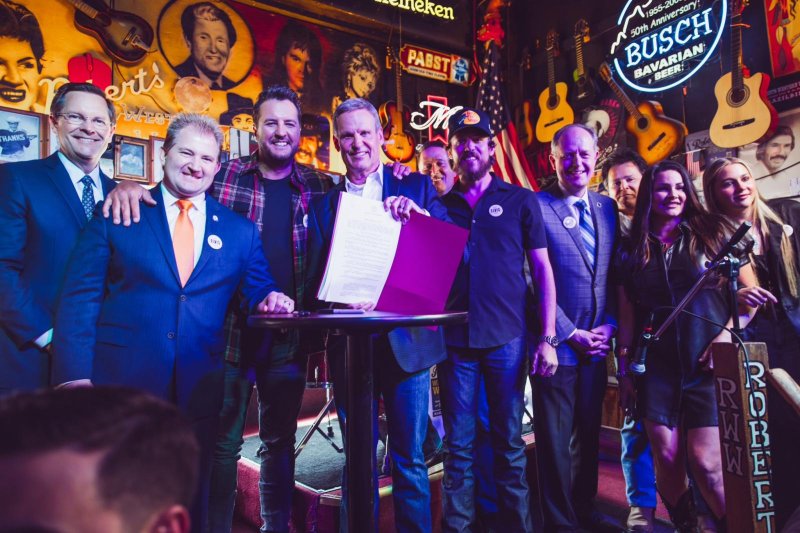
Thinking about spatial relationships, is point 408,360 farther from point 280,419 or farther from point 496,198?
point 496,198

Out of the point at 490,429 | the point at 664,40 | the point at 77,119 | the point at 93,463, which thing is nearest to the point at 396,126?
the point at 664,40

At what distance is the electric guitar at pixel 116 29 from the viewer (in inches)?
Answer: 184

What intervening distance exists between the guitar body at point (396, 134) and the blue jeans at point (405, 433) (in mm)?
4938

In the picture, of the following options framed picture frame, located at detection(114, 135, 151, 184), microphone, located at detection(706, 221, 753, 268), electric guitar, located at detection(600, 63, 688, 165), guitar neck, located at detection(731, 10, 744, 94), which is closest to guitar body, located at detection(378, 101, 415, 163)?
electric guitar, located at detection(600, 63, 688, 165)

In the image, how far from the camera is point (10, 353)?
1627 millimetres

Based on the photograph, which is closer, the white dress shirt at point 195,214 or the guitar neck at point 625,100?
the white dress shirt at point 195,214

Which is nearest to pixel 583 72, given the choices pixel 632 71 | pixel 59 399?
pixel 632 71

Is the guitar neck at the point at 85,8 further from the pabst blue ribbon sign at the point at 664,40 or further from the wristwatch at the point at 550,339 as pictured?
the pabst blue ribbon sign at the point at 664,40

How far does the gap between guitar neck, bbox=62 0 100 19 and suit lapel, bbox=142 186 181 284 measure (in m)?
4.10

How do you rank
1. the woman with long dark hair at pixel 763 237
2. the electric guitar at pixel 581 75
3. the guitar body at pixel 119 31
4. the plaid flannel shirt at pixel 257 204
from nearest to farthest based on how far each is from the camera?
1. the plaid flannel shirt at pixel 257 204
2. the woman with long dark hair at pixel 763 237
3. the guitar body at pixel 119 31
4. the electric guitar at pixel 581 75

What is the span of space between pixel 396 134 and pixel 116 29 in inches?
127

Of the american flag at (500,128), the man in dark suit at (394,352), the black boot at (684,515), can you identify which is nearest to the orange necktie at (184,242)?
the man in dark suit at (394,352)

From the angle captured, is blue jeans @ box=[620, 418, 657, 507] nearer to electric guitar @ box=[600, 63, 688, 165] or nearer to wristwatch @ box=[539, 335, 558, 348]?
wristwatch @ box=[539, 335, 558, 348]

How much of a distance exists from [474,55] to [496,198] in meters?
5.44
